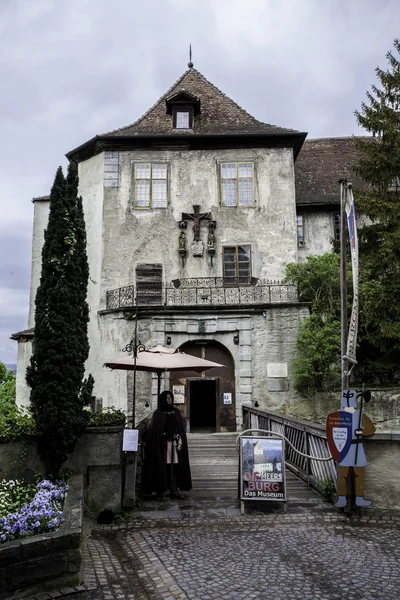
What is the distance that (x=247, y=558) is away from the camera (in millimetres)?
5988

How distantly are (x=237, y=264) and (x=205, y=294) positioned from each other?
194 cm

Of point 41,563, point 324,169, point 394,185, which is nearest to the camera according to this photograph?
point 41,563

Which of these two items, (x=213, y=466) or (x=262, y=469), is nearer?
(x=262, y=469)

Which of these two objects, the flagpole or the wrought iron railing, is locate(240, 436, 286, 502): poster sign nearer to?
the wrought iron railing

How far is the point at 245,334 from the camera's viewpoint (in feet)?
61.3

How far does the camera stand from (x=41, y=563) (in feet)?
16.4

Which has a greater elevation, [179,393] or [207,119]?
[207,119]

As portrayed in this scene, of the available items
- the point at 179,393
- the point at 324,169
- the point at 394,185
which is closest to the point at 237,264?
the point at 179,393

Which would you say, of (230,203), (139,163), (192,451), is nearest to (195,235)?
(230,203)

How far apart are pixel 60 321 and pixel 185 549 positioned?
3.76 m

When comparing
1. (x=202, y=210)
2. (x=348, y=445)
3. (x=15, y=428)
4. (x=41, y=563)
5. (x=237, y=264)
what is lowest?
(x=41, y=563)

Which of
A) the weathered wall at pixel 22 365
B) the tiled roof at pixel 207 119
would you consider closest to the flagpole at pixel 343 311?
the tiled roof at pixel 207 119

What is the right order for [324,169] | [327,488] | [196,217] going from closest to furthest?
[327,488]
[196,217]
[324,169]

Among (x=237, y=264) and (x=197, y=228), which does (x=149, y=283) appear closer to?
(x=197, y=228)
